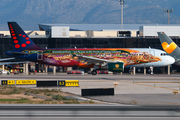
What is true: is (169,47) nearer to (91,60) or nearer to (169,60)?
(169,60)

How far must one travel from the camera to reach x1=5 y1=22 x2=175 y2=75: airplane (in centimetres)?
5478

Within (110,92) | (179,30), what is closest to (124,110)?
(110,92)

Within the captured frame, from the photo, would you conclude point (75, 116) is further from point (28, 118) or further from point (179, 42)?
point (179, 42)

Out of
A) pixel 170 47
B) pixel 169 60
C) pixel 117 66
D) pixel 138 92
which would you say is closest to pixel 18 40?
pixel 117 66

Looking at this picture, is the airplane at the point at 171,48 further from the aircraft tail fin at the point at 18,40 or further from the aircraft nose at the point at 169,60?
the aircraft tail fin at the point at 18,40

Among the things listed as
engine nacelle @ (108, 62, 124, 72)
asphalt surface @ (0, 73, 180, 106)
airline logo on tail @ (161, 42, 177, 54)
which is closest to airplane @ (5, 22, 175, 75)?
engine nacelle @ (108, 62, 124, 72)

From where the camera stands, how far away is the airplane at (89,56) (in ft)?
180

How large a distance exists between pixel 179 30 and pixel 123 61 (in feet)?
183

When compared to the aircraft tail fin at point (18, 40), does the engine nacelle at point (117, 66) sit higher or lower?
lower

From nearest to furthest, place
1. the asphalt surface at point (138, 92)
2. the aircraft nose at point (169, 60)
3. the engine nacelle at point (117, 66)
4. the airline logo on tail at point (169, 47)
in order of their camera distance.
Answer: the asphalt surface at point (138, 92)
the engine nacelle at point (117, 66)
the aircraft nose at point (169, 60)
the airline logo on tail at point (169, 47)

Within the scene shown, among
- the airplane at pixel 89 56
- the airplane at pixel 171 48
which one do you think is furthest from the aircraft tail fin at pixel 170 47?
the airplane at pixel 89 56

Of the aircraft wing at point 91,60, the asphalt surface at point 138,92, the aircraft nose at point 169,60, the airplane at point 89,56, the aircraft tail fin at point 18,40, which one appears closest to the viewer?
the asphalt surface at point 138,92

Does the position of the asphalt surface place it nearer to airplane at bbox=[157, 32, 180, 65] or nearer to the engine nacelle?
the engine nacelle

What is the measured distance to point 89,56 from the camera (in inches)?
2191
